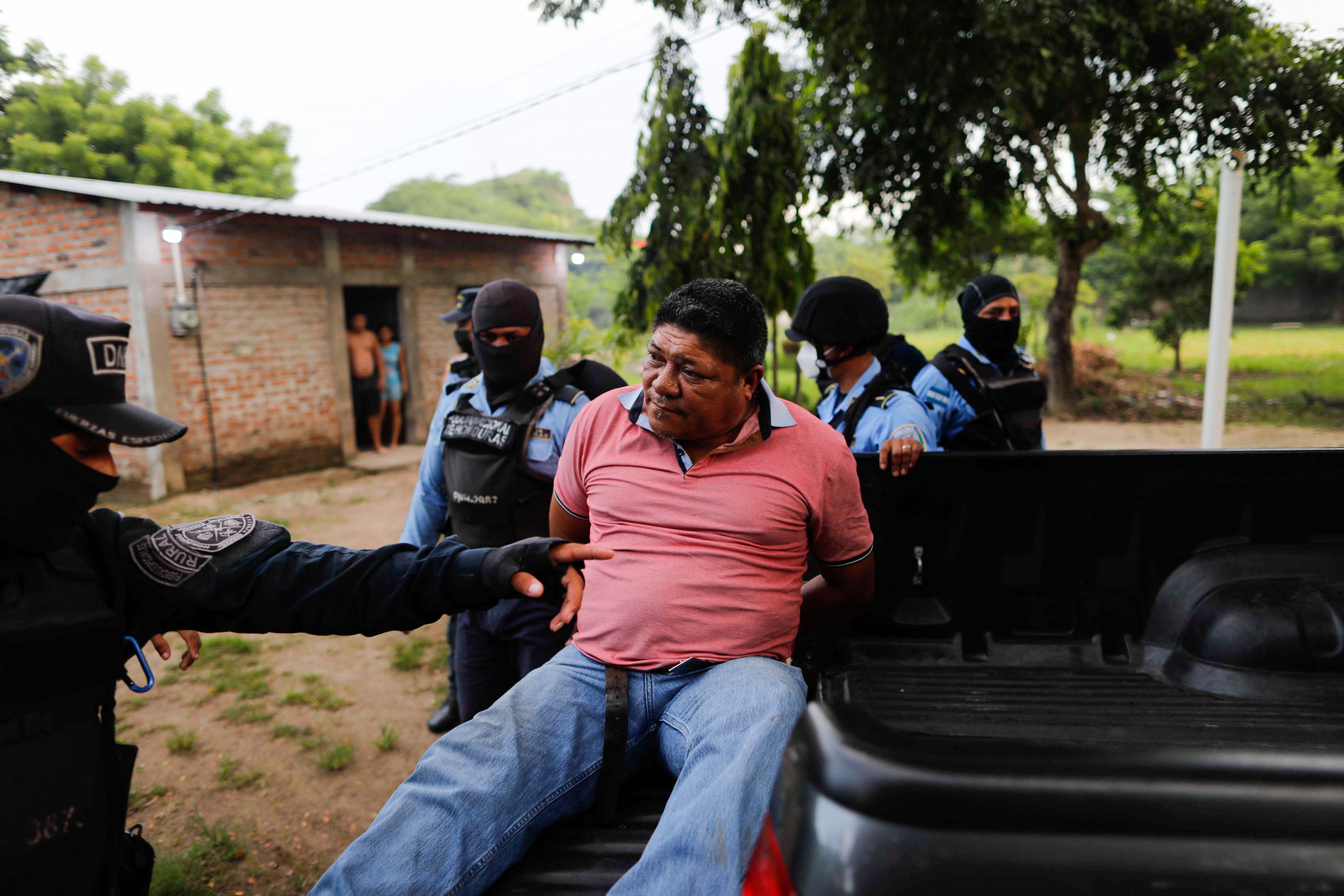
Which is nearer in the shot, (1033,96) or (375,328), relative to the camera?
(1033,96)

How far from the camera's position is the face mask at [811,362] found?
3365 mm

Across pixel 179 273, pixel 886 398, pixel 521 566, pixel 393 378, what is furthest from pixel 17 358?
pixel 393 378

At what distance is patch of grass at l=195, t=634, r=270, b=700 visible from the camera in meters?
4.80

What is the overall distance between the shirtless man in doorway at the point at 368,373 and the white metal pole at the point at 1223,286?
31.7 feet

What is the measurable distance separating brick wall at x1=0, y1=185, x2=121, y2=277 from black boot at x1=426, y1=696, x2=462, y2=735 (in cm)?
759

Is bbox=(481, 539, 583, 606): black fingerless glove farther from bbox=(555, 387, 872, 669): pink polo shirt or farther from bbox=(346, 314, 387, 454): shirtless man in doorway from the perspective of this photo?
bbox=(346, 314, 387, 454): shirtless man in doorway

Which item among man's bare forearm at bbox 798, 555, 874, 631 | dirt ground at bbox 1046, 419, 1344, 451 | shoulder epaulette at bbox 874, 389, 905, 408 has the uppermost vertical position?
shoulder epaulette at bbox 874, 389, 905, 408

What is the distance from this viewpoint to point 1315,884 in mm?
848

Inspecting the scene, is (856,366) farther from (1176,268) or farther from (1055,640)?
→ (1176,268)

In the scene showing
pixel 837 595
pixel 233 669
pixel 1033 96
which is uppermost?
pixel 1033 96

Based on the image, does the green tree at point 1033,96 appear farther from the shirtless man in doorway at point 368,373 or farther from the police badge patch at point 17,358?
the police badge patch at point 17,358

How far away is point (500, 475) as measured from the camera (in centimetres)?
307

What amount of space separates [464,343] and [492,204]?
5634cm

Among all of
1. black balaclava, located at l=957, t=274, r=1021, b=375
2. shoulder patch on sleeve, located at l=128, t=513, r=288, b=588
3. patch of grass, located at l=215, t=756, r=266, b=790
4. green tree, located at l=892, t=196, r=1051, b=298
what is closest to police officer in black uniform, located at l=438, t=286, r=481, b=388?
patch of grass, located at l=215, t=756, r=266, b=790
